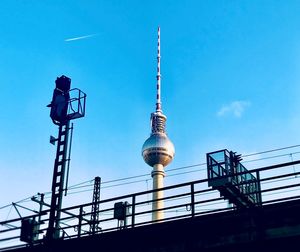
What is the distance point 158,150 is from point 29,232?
287 ft

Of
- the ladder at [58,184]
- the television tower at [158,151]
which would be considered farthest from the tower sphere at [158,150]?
the ladder at [58,184]

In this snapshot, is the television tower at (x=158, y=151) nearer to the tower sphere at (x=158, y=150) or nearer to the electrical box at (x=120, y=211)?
the tower sphere at (x=158, y=150)

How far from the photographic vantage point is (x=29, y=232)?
755 inches

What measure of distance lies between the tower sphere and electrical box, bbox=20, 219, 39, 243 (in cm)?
8707

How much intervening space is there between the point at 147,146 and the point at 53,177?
86.0m

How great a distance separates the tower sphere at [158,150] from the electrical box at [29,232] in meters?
87.1

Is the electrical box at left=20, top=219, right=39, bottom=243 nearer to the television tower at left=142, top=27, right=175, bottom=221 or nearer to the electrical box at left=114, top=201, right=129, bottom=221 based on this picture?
the electrical box at left=114, top=201, right=129, bottom=221

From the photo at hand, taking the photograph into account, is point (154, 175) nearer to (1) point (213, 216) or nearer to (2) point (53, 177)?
(2) point (53, 177)

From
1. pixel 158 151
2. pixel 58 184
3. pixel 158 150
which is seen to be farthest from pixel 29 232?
pixel 158 151

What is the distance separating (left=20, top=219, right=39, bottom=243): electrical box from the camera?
19141mm

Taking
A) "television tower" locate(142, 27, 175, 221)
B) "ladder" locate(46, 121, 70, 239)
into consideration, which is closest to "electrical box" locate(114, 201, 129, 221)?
"ladder" locate(46, 121, 70, 239)

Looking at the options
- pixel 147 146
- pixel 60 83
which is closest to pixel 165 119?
pixel 147 146

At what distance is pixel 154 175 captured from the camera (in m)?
107

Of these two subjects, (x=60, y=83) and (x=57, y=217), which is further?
(x=60, y=83)
